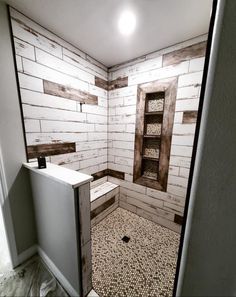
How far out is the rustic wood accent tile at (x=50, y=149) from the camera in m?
→ 1.34

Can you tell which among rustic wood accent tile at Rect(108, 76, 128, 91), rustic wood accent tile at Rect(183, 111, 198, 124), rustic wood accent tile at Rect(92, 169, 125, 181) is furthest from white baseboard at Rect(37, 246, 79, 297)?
rustic wood accent tile at Rect(108, 76, 128, 91)

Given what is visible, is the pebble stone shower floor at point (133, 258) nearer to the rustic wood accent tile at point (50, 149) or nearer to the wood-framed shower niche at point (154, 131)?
the wood-framed shower niche at point (154, 131)

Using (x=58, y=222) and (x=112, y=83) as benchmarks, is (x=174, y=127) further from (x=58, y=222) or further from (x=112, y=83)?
(x=58, y=222)

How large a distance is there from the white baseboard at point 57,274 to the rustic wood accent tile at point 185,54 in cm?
253

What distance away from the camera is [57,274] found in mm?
1177

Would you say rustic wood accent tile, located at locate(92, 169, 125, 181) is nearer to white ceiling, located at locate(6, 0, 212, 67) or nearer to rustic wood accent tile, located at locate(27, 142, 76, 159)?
rustic wood accent tile, located at locate(27, 142, 76, 159)

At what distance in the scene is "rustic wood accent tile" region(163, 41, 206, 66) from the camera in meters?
1.39

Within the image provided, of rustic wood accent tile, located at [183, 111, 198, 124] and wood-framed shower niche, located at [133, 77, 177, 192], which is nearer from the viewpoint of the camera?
rustic wood accent tile, located at [183, 111, 198, 124]

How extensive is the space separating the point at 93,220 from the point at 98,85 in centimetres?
205

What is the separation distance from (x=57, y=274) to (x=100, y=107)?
208cm

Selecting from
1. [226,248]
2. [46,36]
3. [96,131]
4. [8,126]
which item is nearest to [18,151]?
[8,126]

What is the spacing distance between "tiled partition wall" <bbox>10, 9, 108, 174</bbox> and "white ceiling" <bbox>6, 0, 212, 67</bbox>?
0.49 ft

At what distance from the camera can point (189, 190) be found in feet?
1.42

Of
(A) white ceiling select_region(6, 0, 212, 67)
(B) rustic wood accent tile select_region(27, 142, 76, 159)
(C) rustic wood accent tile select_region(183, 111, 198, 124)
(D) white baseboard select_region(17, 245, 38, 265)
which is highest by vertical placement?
(A) white ceiling select_region(6, 0, 212, 67)
